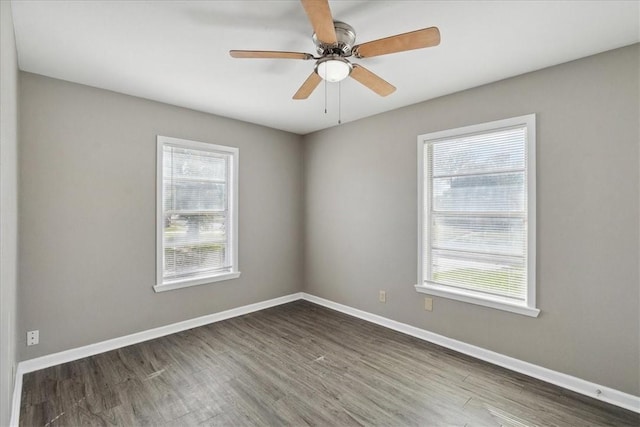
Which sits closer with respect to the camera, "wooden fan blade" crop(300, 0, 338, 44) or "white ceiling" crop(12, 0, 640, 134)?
"wooden fan blade" crop(300, 0, 338, 44)

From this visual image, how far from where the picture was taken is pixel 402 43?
5.62 ft

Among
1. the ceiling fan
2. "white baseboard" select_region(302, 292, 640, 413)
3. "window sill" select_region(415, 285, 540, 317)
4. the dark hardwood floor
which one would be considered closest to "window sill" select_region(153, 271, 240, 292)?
the dark hardwood floor

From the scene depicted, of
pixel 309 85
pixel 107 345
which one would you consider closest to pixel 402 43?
pixel 309 85

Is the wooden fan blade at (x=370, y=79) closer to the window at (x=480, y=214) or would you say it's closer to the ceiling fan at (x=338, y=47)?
the ceiling fan at (x=338, y=47)

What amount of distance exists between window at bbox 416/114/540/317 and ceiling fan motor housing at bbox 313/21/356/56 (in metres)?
1.64

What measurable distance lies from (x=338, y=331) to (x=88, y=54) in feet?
11.5

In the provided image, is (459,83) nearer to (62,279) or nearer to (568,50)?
(568,50)

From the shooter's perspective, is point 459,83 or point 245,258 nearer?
point 459,83

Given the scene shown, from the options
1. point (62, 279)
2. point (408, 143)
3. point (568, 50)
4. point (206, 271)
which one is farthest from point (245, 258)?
point (568, 50)

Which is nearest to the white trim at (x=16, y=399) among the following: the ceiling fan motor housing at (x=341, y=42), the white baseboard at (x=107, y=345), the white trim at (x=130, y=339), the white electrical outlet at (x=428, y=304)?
the white baseboard at (x=107, y=345)

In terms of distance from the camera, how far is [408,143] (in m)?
3.46

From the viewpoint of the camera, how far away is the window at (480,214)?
265 cm

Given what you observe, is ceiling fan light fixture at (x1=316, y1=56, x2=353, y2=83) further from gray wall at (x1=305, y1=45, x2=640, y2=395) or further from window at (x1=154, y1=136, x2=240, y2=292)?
window at (x1=154, y1=136, x2=240, y2=292)

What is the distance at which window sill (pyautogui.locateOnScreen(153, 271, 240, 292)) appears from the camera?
337cm
